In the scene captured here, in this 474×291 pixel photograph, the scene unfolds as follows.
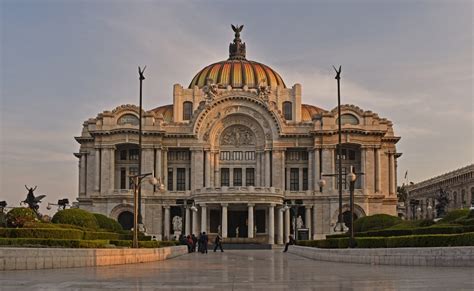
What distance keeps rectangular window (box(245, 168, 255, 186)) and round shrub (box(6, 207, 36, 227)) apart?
57641 millimetres

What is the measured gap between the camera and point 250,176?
325 ft

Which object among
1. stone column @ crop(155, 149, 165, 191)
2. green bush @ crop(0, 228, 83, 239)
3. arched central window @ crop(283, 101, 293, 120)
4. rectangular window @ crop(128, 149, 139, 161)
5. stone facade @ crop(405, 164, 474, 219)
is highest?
arched central window @ crop(283, 101, 293, 120)

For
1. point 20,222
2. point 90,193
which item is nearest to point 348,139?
point 90,193

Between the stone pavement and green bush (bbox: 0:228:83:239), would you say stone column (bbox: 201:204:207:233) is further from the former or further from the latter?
the stone pavement

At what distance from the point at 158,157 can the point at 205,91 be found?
41.3 ft

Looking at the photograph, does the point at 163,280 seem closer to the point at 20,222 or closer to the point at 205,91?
the point at 20,222

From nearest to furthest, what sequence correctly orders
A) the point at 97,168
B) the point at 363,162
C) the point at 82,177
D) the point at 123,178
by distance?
1. the point at 97,168
2. the point at 363,162
3. the point at 123,178
4. the point at 82,177

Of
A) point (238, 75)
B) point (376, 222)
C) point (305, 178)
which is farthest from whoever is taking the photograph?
point (238, 75)

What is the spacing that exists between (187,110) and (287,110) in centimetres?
1402

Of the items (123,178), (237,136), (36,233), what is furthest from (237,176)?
(36,233)

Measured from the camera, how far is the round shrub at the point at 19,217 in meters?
40.3

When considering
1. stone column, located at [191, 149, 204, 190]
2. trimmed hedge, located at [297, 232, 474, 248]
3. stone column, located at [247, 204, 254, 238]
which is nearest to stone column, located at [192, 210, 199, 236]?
stone column, located at [191, 149, 204, 190]

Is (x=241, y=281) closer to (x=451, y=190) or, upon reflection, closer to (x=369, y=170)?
(x=369, y=170)

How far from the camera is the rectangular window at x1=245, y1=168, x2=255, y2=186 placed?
98.5 metres
